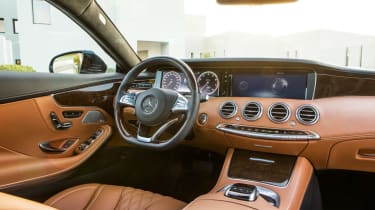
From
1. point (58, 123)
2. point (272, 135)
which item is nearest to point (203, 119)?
point (272, 135)

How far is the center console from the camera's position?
1365 millimetres

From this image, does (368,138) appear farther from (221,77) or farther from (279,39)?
(279,39)

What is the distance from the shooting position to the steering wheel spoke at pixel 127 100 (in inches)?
59.4

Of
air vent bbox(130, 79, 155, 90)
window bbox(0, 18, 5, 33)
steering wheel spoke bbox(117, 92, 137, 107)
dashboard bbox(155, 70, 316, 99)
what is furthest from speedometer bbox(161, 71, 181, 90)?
window bbox(0, 18, 5, 33)

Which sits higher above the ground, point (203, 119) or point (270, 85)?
point (270, 85)

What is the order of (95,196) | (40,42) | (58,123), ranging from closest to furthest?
(95,196)
(58,123)
(40,42)

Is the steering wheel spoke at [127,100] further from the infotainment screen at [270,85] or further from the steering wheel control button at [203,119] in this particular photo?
the infotainment screen at [270,85]

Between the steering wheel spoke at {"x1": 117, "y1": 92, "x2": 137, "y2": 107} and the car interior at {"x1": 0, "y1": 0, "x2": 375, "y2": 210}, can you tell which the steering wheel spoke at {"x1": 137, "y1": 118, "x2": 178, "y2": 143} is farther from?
the steering wheel spoke at {"x1": 117, "y1": 92, "x2": 137, "y2": 107}

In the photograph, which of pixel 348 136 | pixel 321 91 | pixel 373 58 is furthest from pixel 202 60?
pixel 373 58

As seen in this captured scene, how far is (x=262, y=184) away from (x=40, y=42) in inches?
222

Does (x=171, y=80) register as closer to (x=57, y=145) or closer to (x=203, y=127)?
(x=203, y=127)

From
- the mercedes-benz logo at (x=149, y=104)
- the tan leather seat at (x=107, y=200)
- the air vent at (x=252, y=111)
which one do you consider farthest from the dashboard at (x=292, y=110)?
the tan leather seat at (x=107, y=200)

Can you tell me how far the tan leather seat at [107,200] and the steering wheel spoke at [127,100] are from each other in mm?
414

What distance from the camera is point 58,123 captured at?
171 cm
